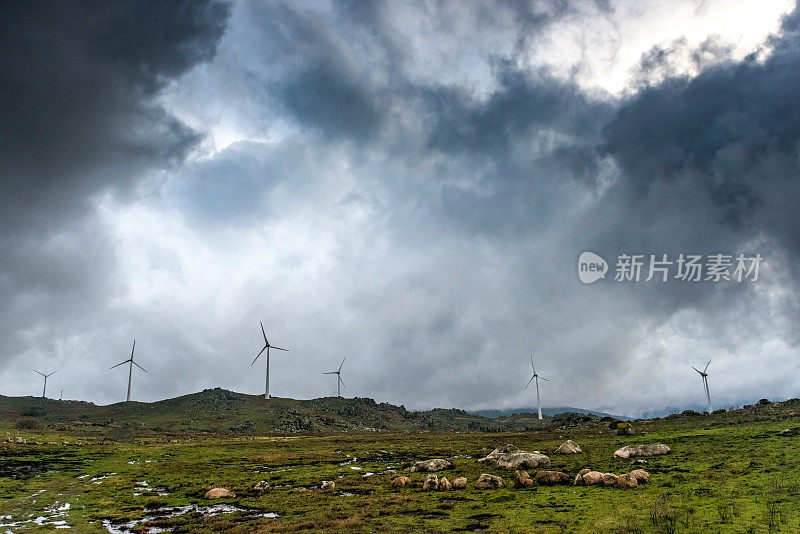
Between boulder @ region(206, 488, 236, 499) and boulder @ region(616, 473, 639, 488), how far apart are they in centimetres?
3525

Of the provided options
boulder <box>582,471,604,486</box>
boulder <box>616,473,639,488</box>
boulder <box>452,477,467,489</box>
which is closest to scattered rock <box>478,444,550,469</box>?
boulder <box>452,477,467,489</box>

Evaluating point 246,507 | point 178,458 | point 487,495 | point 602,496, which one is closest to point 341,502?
point 246,507

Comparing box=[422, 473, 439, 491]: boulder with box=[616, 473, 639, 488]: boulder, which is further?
box=[422, 473, 439, 491]: boulder

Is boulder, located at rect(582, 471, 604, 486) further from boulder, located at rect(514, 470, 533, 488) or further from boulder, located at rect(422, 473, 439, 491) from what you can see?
boulder, located at rect(422, 473, 439, 491)

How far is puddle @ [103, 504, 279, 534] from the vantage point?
35125 millimetres

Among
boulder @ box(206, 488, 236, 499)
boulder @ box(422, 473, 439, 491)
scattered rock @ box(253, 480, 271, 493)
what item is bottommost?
scattered rock @ box(253, 480, 271, 493)

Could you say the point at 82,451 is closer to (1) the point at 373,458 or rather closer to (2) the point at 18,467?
(2) the point at 18,467

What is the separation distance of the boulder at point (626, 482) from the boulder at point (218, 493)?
3525cm

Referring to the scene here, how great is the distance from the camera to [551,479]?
146 ft

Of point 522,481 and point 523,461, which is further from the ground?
point 522,481

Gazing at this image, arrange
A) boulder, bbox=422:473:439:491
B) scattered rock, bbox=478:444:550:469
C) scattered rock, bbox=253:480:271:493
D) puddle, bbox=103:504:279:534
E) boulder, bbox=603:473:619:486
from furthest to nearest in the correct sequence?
1. scattered rock, bbox=478:444:550:469
2. scattered rock, bbox=253:480:271:493
3. boulder, bbox=422:473:439:491
4. boulder, bbox=603:473:619:486
5. puddle, bbox=103:504:279:534

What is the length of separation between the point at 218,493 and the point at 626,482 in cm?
3695

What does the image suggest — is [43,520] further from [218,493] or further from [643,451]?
[643,451]

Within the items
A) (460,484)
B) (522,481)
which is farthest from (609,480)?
(460,484)
